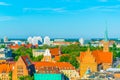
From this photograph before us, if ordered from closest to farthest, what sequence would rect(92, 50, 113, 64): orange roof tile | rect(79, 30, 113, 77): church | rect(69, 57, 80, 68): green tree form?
rect(79, 30, 113, 77): church → rect(92, 50, 113, 64): orange roof tile → rect(69, 57, 80, 68): green tree

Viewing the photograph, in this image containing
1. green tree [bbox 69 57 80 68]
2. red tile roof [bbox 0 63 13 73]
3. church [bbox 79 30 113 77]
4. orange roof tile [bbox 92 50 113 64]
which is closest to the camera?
church [bbox 79 30 113 77]

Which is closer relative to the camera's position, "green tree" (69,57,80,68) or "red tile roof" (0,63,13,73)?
"red tile roof" (0,63,13,73)

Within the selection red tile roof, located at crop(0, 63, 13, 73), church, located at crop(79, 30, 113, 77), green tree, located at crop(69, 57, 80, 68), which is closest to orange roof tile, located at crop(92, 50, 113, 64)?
church, located at crop(79, 30, 113, 77)

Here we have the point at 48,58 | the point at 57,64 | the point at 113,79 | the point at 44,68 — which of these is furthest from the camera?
the point at 48,58

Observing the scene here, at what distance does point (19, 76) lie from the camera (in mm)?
78000

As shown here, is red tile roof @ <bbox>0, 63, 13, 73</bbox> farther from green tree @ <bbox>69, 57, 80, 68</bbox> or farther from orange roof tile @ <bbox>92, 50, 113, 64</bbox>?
orange roof tile @ <bbox>92, 50, 113, 64</bbox>

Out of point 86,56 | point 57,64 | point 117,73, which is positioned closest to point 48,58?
point 57,64

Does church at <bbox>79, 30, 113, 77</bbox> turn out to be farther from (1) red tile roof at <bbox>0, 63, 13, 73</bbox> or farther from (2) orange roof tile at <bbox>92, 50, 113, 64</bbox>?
(1) red tile roof at <bbox>0, 63, 13, 73</bbox>

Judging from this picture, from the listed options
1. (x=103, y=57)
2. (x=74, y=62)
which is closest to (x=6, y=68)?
(x=74, y=62)

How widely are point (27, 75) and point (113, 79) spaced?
2315 centimetres

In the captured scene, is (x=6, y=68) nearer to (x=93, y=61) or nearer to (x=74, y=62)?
(x=74, y=62)

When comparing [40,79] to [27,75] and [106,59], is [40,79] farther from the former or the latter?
[106,59]

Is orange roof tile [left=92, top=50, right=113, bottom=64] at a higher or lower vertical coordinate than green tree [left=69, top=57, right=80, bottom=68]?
higher

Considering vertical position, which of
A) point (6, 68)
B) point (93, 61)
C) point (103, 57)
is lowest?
point (6, 68)
